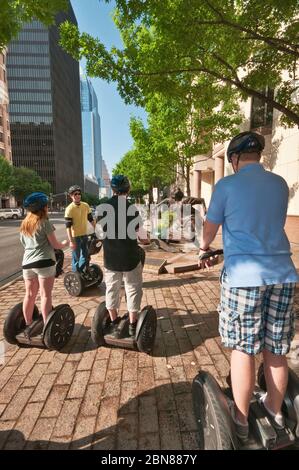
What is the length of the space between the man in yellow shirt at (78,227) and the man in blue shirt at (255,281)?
4.43 metres

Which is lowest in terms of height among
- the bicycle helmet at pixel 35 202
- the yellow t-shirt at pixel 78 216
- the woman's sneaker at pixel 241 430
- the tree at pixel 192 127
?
the woman's sneaker at pixel 241 430

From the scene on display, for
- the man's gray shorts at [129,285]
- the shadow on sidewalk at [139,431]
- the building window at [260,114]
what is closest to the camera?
the shadow on sidewalk at [139,431]

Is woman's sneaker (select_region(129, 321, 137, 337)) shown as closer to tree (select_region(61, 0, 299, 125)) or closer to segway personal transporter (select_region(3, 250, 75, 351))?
segway personal transporter (select_region(3, 250, 75, 351))

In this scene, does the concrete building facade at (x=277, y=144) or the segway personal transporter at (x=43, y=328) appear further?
the concrete building facade at (x=277, y=144)

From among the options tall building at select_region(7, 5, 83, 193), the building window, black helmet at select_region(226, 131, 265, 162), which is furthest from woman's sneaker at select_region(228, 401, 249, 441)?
tall building at select_region(7, 5, 83, 193)

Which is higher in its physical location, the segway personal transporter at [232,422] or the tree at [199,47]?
the tree at [199,47]

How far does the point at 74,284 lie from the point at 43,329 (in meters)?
2.17

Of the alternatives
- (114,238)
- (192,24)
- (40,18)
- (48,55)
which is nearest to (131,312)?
(114,238)

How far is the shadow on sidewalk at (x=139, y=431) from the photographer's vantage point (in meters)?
2.05

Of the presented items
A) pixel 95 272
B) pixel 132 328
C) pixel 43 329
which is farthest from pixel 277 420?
pixel 95 272

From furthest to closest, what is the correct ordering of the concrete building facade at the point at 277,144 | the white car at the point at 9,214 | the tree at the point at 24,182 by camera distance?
the tree at the point at 24,182 < the white car at the point at 9,214 < the concrete building facade at the point at 277,144

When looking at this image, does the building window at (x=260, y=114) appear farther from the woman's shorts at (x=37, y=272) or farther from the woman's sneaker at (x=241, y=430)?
the woman's sneaker at (x=241, y=430)

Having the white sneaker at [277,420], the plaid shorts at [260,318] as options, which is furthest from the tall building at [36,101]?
the white sneaker at [277,420]

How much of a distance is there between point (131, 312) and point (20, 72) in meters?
120
